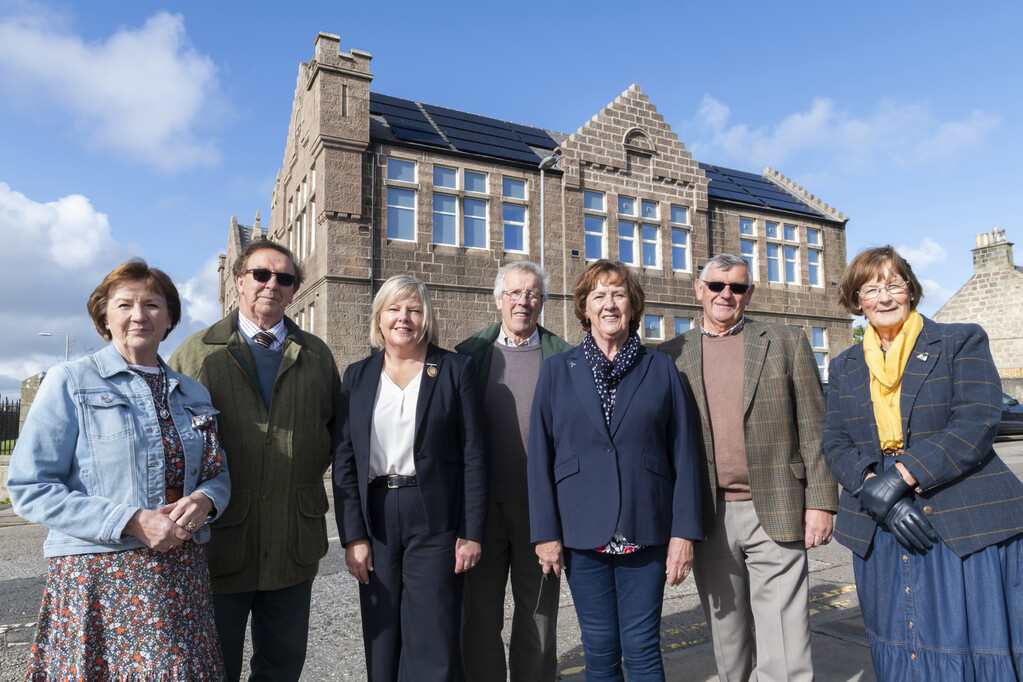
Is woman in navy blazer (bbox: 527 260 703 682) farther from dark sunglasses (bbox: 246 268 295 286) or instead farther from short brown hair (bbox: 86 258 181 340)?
short brown hair (bbox: 86 258 181 340)

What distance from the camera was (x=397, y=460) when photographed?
9.87 feet

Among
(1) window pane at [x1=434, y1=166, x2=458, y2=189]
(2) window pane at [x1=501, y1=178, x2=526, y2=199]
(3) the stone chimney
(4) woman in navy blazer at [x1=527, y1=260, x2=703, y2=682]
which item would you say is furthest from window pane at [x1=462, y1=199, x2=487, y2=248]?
(3) the stone chimney

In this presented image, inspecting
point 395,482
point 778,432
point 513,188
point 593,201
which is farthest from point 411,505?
point 593,201

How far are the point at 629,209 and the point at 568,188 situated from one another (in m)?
2.39

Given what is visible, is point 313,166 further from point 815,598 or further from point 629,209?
point 815,598

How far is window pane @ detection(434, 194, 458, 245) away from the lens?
18.2 metres

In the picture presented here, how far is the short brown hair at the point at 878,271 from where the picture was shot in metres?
2.90

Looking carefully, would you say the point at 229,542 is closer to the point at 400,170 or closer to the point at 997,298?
the point at 400,170

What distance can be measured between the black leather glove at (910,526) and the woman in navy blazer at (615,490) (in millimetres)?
755

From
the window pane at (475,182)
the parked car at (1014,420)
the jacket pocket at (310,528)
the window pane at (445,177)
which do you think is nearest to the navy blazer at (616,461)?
the jacket pocket at (310,528)

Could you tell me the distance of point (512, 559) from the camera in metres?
3.43

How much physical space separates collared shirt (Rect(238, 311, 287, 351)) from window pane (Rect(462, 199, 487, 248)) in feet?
50.5

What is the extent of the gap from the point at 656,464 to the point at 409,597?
1242mm

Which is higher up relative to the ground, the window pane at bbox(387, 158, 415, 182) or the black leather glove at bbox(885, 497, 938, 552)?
the window pane at bbox(387, 158, 415, 182)
